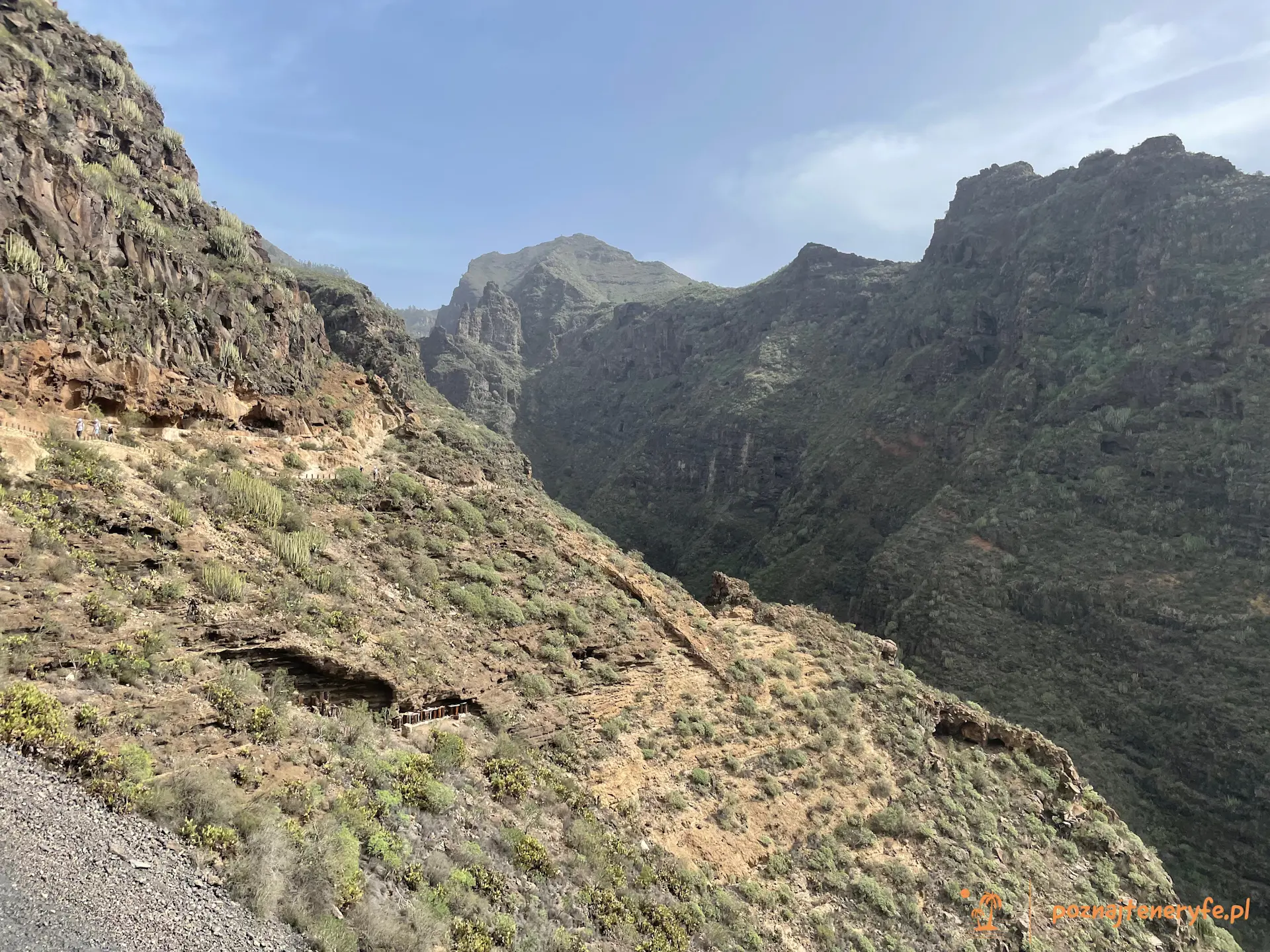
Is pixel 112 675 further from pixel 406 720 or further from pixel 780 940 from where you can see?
pixel 780 940

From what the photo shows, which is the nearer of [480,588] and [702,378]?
[480,588]

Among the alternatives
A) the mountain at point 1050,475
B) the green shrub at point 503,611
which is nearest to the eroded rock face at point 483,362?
the mountain at point 1050,475

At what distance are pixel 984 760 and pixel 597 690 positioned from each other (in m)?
13.0

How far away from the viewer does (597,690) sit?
1311 centimetres

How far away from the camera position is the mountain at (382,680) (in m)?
6.61

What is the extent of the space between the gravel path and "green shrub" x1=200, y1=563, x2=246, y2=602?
12.3 ft

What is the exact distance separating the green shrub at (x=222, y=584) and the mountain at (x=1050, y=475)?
4030 cm

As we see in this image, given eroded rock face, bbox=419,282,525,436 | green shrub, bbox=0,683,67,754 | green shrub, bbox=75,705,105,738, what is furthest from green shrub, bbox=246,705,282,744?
eroded rock face, bbox=419,282,525,436

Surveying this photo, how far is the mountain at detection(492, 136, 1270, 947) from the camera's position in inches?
1357

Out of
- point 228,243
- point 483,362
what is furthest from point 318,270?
point 228,243

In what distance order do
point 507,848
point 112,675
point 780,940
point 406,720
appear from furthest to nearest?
point 780,940
point 406,720
point 507,848
point 112,675

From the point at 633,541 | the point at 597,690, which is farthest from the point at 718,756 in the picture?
the point at 633,541

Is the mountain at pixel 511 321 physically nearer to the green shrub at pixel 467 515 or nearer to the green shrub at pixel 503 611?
the green shrub at pixel 467 515

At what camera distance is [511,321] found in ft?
468
